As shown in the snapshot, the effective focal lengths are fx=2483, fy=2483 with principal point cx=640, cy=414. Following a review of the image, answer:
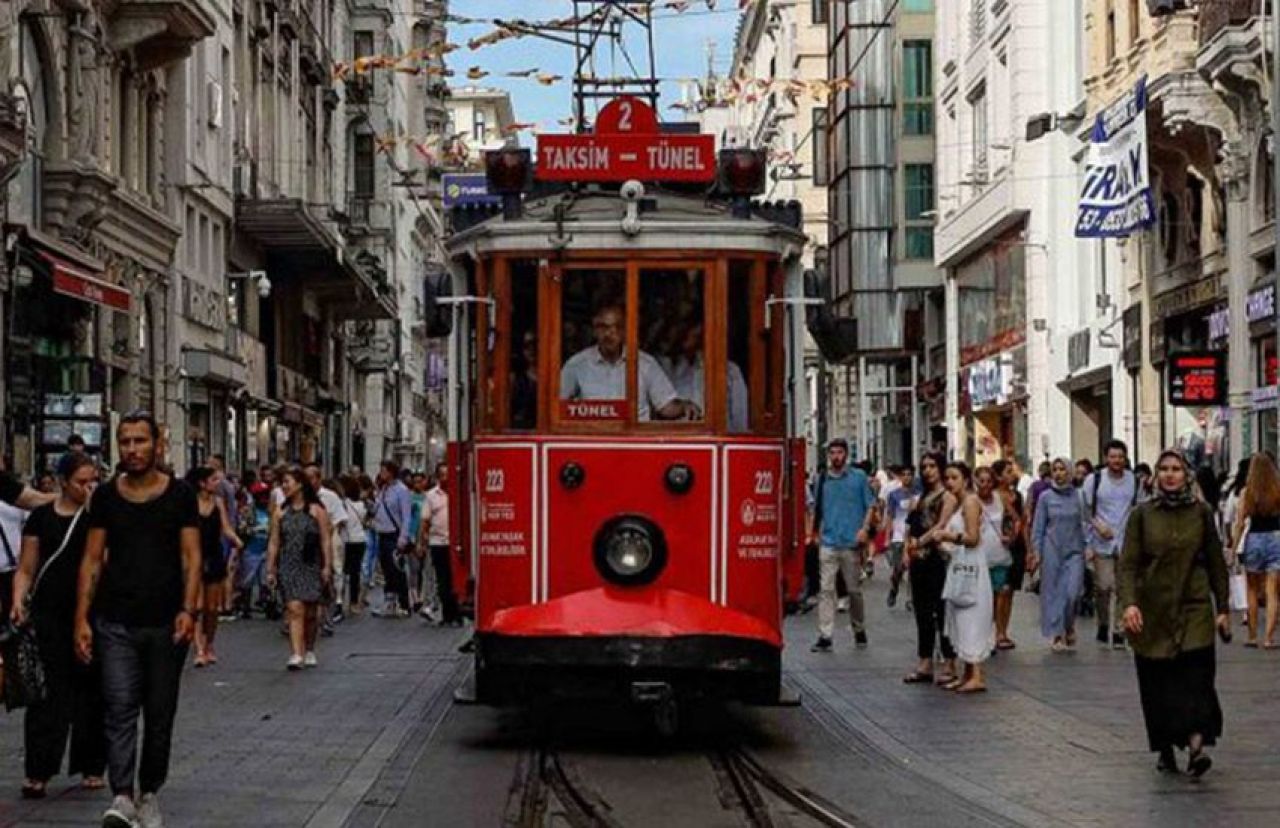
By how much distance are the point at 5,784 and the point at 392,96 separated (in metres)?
69.4

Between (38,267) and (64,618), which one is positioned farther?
(38,267)

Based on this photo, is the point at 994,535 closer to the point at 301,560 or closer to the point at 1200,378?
the point at 301,560

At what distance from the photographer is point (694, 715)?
55.8 feet

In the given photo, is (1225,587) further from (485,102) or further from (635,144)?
(485,102)

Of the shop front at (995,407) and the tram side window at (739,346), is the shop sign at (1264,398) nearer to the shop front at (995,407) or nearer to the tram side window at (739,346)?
the shop front at (995,407)

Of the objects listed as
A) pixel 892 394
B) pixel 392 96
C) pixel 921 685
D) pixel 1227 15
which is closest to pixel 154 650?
pixel 921 685

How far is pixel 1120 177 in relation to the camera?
35.6 meters

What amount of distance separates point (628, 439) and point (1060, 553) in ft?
28.3

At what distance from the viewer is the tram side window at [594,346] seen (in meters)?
14.2

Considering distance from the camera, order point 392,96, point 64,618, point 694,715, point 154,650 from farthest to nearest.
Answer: point 392,96, point 694,715, point 64,618, point 154,650

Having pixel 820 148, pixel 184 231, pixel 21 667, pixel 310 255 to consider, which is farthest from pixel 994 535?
pixel 820 148

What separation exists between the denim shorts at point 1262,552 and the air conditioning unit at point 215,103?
84.6ft

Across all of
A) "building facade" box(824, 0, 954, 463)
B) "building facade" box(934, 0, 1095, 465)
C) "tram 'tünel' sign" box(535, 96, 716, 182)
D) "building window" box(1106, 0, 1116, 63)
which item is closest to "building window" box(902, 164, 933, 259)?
"building facade" box(824, 0, 954, 463)

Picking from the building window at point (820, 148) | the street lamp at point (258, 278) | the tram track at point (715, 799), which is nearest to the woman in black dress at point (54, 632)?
the tram track at point (715, 799)
